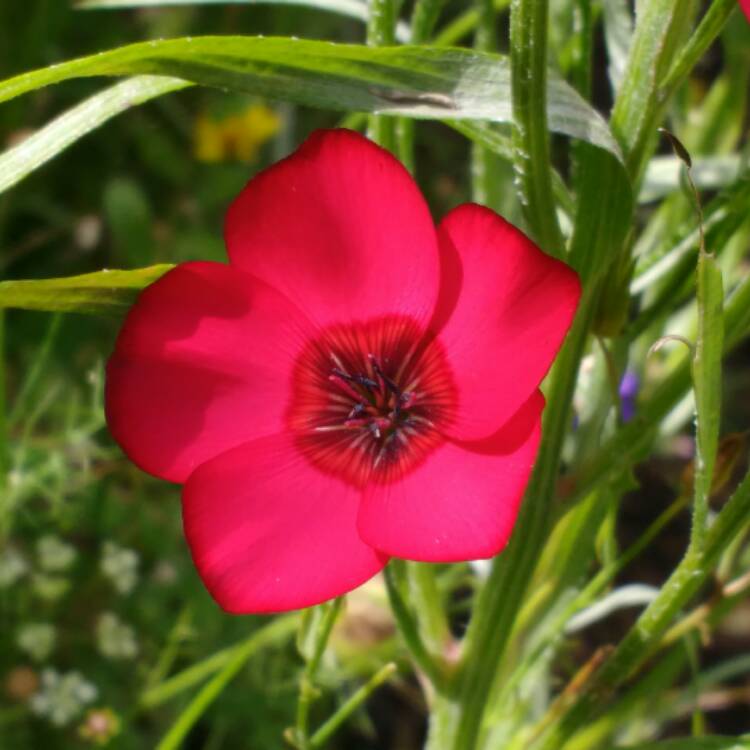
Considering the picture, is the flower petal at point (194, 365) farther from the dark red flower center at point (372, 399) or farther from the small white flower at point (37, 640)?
the small white flower at point (37, 640)

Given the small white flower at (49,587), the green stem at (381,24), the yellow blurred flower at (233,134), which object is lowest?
the small white flower at (49,587)

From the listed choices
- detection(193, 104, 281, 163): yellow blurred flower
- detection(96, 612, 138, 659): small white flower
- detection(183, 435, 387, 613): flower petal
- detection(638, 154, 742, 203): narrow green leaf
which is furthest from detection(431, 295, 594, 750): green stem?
detection(193, 104, 281, 163): yellow blurred flower

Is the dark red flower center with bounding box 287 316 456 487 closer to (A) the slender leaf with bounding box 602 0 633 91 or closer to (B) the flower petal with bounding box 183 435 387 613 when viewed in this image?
(B) the flower petal with bounding box 183 435 387 613

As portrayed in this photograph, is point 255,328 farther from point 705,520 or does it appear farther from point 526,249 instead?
point 705,520

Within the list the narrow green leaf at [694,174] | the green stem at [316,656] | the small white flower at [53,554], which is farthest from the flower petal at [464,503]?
the small white flower at [53,554]

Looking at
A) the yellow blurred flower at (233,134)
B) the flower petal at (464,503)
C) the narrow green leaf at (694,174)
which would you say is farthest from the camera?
the yellow blurred flower at (233,134)
